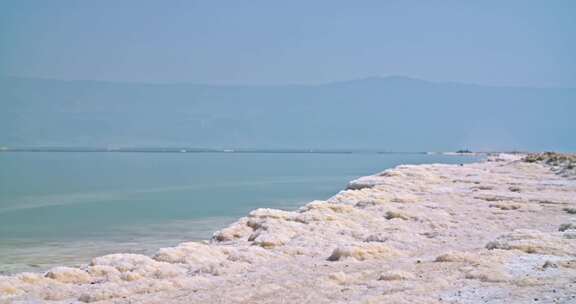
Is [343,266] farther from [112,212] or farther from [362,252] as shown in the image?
[112,212]

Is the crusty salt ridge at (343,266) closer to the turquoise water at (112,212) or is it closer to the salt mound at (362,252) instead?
the salt mound at (362,252)

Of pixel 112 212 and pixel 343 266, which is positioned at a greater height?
pixel 343 266

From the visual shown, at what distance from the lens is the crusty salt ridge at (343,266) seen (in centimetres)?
1575

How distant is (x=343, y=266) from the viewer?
19.7m

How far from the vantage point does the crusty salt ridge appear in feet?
51.7

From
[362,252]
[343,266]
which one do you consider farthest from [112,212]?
[343,266]

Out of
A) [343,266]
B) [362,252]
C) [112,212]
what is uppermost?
[362,252]

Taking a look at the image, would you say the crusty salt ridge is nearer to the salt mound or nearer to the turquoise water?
the salt mound

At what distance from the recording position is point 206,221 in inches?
1633

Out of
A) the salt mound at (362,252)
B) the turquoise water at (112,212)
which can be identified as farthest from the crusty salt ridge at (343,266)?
the turquoise water at (112,212)

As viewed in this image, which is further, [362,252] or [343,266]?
[362,252]

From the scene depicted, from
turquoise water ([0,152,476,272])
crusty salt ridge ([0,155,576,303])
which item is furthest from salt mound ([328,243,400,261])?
turquoise water ([0,152,476,272])

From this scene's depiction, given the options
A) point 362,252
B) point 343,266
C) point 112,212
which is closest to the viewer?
point 343,266

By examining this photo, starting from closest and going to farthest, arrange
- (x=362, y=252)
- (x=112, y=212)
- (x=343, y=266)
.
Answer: (x=343, y=266) < (x=362, y=252) < (x=112, y=212)
